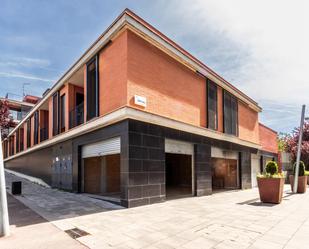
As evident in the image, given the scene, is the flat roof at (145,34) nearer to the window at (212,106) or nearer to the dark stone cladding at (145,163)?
the window at (212,106)

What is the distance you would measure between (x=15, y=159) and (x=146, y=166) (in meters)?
30.3

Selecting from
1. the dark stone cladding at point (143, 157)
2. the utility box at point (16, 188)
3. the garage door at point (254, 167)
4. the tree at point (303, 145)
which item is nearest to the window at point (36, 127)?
the dark stone cladding at point (143, 157)

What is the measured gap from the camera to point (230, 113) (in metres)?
17.1

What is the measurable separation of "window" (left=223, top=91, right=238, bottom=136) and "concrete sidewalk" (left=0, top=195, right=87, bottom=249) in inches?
A: 488

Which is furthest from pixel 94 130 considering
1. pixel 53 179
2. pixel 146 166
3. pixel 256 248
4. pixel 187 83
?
pixel 256 248

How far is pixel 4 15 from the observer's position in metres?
7.82

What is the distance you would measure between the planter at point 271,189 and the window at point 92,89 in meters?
7.95

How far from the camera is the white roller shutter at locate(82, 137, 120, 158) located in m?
10.4

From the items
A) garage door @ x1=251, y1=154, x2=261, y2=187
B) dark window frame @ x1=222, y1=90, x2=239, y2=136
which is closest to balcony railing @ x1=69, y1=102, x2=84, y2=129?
dark window frame @ x1=222, y1=90, x2=239, y2=136

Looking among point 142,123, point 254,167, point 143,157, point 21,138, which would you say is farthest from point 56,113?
point 21,138

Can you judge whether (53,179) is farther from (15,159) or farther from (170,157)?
(15,159)

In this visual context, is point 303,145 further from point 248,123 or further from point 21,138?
point 21,138

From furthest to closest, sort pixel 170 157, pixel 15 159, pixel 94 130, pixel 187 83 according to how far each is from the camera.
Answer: pixel 15 159
pixel 170 157
pixel 187 83
pixel 94 130

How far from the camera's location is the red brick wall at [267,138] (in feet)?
74.4
